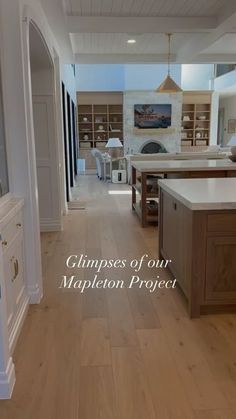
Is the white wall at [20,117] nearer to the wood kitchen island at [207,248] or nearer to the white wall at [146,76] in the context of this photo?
the wood kitchen island at [207,248]

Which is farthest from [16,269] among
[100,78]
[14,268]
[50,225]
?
[100,78]

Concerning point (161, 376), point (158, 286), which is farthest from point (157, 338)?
point (158, 286)

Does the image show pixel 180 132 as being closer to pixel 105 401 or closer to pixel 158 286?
pixel 158 286

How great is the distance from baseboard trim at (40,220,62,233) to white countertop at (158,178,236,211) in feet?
6.73

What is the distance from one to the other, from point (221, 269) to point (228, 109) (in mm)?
14133

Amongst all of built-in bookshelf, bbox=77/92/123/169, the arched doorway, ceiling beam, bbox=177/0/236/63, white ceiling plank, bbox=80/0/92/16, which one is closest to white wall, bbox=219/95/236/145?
built-in bookshelf, bbox=77/92/123/169

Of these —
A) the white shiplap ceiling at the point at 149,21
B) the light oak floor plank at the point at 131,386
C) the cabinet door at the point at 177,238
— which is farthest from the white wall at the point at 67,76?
the light oak floor plank at the point at 131,386

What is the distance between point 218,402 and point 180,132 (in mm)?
12484

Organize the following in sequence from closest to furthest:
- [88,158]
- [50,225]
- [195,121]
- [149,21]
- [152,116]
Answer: [149,21] → [50,225] → [152,116] → [88,158] → [195,121]

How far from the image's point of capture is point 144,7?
14.9 feet

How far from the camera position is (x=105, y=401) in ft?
6.08

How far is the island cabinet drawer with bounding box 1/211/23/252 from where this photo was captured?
2123 millimetres

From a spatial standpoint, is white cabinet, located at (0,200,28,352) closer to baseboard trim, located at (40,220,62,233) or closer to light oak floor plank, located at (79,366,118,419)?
light oak floor plank, located at (79,366,118,419)

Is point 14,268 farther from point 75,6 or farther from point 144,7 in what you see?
point 144,7
